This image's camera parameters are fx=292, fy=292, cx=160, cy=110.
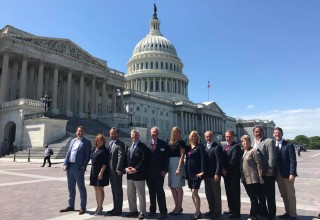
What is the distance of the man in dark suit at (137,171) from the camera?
7.52 m

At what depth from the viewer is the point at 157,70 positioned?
107m

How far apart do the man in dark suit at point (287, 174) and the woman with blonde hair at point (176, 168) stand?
2584 millimetres

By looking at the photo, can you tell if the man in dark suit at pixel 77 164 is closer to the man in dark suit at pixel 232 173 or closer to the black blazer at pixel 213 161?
the black blazer at pixel 213 161

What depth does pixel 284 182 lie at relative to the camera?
7.69 m

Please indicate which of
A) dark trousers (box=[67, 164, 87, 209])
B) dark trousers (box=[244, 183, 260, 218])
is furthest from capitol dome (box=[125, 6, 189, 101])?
dark trousers (box=[244, 183, 260, 218])

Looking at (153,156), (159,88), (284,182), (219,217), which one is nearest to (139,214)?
(153,156)

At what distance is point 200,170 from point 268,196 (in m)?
1.87

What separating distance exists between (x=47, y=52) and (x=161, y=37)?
A: 3143 inches

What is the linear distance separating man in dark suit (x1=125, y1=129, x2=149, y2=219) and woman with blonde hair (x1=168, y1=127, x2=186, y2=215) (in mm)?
711

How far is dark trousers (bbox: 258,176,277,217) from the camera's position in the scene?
7.48 metres

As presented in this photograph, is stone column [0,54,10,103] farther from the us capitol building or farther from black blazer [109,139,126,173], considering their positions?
black blazer [109,139,126,173]

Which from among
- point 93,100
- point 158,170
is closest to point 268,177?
point 158,170

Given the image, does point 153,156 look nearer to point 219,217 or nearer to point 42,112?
point 219,217

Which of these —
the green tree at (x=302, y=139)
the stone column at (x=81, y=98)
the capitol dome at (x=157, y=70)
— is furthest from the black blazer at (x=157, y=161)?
the green tree at (x=302, y=139)
